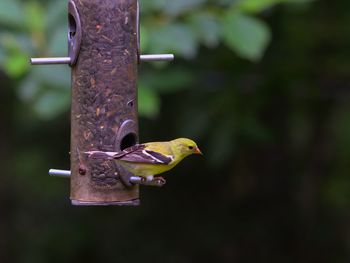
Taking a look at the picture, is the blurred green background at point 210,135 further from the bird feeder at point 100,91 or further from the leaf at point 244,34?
the bird feeder at point 100,91

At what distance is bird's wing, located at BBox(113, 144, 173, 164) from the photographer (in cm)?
420

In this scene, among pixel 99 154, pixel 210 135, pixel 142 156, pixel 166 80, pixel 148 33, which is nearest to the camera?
pixel 142 156

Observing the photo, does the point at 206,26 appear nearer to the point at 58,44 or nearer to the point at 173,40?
the point at 173,40

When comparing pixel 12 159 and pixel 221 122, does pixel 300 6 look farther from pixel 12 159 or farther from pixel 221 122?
pixel 12 159

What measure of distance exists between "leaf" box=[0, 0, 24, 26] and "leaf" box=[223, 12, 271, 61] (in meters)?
1.27

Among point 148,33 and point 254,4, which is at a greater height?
point 254,4

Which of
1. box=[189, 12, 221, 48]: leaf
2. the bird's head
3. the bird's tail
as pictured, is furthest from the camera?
box=[189, 12, 221, 48]: leaf

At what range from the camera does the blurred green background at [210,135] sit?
17.0ft

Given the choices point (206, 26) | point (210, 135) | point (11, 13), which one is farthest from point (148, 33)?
point (210, 135)

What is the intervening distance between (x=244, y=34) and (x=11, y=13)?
144 centimetres

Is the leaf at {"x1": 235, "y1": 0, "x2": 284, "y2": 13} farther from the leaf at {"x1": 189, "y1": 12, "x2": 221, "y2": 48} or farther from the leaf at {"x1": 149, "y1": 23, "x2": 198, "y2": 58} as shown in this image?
the leaf at {"x1": 149, "y1": 23, "x2": 198, "y2": 58}

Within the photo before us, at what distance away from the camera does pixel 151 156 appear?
424 centimetres

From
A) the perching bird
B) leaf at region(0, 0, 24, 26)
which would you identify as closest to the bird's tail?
the perching bird

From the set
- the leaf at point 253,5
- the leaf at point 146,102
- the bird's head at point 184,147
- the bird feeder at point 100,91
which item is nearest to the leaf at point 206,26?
the leaf at point 253,5
